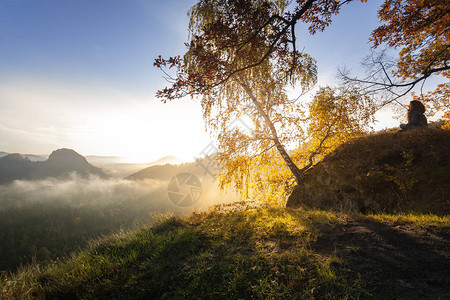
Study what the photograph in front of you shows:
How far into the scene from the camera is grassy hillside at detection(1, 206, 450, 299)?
2.71m

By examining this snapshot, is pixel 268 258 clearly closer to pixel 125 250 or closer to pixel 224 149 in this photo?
pixel 125 250

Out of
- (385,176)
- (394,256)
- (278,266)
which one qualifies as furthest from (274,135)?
(278,266)

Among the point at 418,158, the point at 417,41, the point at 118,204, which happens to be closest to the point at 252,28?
the point at 417,41

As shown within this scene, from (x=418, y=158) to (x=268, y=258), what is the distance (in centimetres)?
837

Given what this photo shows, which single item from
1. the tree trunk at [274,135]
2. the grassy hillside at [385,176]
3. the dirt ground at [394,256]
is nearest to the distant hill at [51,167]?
the tree trunk at [274,135]

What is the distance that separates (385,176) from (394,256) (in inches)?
216

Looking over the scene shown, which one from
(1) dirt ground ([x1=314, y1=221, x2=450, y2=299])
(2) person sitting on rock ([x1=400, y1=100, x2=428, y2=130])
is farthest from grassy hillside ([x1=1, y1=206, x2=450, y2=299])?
(2) person sitting on rock ([x1=400, y1=100, x2=428, y2=130])

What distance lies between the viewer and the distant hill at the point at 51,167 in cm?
17600

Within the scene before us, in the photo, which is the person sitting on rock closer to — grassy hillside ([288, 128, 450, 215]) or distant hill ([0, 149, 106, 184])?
grassy hillside ([288, 128, 450, 215])

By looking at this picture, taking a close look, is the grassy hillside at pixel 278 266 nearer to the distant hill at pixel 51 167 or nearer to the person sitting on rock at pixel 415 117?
the person sitting on rock at pixel 415 117

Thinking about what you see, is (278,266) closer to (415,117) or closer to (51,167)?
(415,117)

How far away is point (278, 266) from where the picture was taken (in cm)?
338

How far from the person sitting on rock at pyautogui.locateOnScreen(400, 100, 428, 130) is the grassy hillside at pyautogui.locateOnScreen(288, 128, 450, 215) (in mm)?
2479

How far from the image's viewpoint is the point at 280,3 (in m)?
7.87
